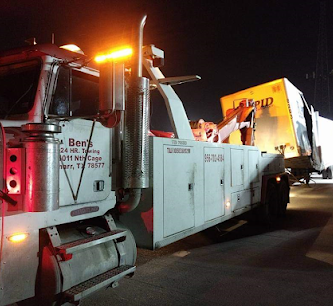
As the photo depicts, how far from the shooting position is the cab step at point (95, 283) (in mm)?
3025

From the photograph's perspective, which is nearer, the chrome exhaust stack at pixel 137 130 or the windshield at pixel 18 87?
the windshield at pixel 18 87

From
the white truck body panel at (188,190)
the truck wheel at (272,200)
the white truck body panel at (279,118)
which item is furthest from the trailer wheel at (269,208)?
the white truck body panel at (279,118)

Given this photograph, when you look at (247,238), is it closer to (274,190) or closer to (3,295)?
(274,190)

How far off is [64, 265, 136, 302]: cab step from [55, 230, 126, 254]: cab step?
13.3 inches

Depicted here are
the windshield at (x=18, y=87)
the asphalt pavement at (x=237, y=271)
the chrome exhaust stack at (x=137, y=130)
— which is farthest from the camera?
the asphalt pavement at (x=237, y=271)

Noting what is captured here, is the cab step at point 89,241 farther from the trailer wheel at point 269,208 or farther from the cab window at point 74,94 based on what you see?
the trailer wheel at point 269,208

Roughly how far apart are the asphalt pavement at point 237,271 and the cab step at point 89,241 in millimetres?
919

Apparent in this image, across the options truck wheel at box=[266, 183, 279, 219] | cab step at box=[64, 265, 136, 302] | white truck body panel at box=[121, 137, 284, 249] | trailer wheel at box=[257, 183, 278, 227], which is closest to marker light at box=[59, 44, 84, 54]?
white truck body panel at box=[121, 137, 284, 249]

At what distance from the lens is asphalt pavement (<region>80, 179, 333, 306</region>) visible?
4117 mm

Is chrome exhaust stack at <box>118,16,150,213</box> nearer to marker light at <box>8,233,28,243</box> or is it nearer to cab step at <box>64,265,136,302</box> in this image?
cab step at <box>64,265,136,302</box>

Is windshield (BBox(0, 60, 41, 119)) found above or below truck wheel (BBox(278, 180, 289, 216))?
above

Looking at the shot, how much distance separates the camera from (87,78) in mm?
3770

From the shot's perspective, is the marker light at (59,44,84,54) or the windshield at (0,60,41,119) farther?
the marker light at (59,44,84,54)

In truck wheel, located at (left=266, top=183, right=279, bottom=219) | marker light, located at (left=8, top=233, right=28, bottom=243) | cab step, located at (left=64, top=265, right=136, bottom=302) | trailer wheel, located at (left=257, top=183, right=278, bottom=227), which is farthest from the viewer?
truck wheel, located at (left=266, top=183, right=279, bottom=219)
